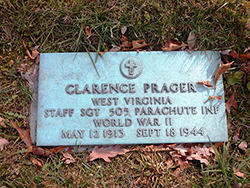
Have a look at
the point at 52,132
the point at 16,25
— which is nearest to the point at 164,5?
the point at 16,25

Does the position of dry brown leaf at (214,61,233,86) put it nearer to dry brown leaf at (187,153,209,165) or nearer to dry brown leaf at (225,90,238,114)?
dry brown leaf at (225,90,238,114)

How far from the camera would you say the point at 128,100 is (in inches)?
91.4

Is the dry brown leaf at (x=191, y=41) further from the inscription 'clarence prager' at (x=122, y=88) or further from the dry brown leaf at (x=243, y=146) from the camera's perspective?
the dry brown leaf at (x=243, y=146)

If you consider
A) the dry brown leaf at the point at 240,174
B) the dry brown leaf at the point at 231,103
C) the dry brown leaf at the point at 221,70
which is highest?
the dry brown leaf at the point at 221,70

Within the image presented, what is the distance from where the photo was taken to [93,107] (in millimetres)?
2318

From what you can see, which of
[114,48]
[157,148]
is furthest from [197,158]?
[114,48]

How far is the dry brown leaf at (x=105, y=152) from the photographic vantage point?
89.7 inches

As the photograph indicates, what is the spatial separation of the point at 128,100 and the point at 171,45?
0.83m

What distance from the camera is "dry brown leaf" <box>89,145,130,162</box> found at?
228cm

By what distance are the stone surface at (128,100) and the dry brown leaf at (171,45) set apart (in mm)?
61

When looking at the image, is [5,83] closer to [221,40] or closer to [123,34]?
[123,34]

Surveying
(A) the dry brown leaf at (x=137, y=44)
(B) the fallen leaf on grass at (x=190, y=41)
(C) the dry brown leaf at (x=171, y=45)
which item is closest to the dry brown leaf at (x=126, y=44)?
(A) the dry brown leaf at (x=137, y=44)

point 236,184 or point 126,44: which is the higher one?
point 126,44

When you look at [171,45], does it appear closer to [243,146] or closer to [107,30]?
[107,30]
